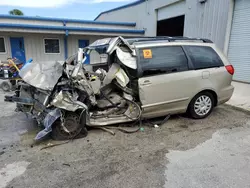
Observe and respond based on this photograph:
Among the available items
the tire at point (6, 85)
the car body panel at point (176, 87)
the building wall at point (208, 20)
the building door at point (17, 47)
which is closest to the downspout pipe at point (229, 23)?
the building wall at point (208, 20)

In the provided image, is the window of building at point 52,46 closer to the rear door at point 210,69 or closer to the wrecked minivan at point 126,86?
the wrecked minivan at point 126,86

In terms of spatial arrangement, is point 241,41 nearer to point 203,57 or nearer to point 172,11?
point 203,57

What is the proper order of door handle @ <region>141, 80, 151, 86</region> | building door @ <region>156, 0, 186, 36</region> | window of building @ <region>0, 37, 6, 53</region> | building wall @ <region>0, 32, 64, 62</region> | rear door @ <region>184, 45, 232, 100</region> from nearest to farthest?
door handle @ <region>141, 80, 151, 86</region>
rear door @ <region>184, 45, 232, 100</region>
building door @ <region>156, 0, 186, 36</region>
window of building @ <region>0, 37, 6, 53</region>
building wall @ <region>0, 32, 64, 62</region>

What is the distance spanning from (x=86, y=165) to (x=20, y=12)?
137ft

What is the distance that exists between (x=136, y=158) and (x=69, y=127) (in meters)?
1.37

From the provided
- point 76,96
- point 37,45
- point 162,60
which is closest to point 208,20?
point 162,60

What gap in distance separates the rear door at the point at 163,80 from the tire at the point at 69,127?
4.27 feet

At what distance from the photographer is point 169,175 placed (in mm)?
2611

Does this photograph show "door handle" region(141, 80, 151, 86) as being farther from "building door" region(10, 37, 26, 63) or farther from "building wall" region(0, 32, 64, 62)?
"building door" region(10, 37, 26, 63)

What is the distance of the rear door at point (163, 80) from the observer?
3871 millimetres

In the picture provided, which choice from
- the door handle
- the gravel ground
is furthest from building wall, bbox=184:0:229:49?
the door handle

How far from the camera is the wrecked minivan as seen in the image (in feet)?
11.4

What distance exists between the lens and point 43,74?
354 cm

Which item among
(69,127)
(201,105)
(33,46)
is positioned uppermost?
(33,46)
